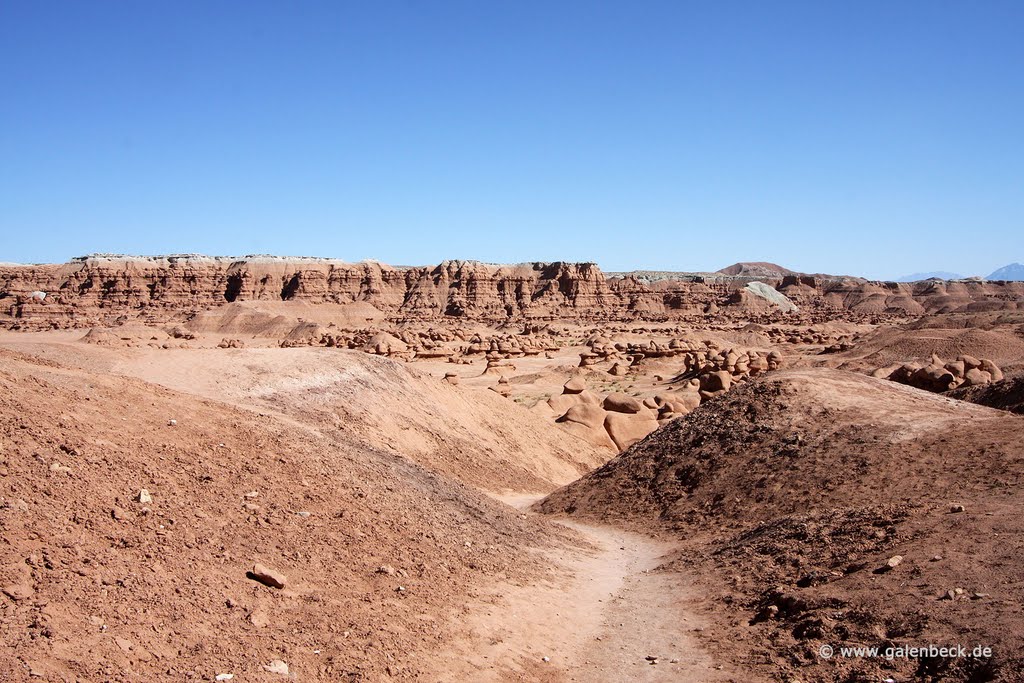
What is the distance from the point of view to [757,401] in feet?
50.0

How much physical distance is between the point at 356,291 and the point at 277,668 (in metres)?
92.6

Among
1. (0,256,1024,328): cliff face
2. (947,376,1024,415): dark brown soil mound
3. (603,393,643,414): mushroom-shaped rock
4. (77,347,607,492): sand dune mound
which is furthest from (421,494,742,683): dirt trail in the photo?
(0,256,1024,328): cliff face

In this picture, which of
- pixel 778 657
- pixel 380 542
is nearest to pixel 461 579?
pixel 380 542

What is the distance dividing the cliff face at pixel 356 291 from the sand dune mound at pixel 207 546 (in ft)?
239

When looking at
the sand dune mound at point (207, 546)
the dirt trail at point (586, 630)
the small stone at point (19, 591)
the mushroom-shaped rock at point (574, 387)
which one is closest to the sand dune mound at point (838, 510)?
the dirt trail at point (586, 630)

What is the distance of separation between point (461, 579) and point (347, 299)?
286 ft

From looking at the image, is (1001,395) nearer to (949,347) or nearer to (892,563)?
(892,563)

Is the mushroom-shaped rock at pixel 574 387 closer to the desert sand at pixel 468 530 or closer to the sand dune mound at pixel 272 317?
the desert sand at pixel 468 530

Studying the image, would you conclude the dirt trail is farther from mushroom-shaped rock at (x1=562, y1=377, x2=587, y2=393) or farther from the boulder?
mushroom-shaped rock at (x1=562, y1=377, x2=587, y2=393)

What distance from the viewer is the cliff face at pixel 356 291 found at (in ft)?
277

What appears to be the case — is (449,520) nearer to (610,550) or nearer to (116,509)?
(610,550)

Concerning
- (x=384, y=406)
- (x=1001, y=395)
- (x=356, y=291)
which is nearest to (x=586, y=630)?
(x=384, y=406)

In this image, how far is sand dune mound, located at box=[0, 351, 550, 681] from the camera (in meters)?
5.46

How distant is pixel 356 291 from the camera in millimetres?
96312
